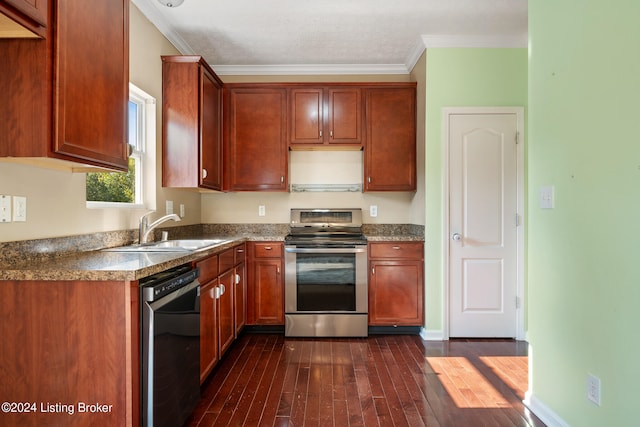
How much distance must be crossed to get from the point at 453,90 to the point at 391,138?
0.69 metres

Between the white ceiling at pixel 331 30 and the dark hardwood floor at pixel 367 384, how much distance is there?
2672 millimetres

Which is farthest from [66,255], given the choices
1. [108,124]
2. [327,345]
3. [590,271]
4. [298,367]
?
[590,271]

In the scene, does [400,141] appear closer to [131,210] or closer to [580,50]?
[580,50]

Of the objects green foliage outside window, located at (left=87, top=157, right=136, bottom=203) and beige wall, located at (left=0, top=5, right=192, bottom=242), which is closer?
beige wall, located at (left=0, top=5, right=192, bottom=242)

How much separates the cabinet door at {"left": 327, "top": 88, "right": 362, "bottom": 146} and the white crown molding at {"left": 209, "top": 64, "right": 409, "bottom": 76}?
1.20ft

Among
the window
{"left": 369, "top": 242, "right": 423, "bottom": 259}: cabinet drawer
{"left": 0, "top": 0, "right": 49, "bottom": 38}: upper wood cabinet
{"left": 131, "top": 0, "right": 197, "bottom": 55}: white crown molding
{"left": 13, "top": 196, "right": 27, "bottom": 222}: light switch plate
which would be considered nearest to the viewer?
{"left": 0, "top": 0, "right": 49, "bottom": 38}: upper wood cabinet

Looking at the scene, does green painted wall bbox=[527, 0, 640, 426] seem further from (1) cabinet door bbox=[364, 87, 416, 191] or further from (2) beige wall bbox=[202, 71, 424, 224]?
(2) beige wall bbox=[202, 71, 424, 224]

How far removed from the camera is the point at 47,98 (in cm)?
134

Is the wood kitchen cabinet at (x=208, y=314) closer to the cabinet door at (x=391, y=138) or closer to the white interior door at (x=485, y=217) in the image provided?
the cabinet door at (x=391, y=138)

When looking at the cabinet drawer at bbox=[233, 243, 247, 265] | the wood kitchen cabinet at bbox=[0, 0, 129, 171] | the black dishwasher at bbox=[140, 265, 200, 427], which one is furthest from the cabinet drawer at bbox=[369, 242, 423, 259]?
the wood kitchen cabinet at bbox=[0, 0, 129, 171]

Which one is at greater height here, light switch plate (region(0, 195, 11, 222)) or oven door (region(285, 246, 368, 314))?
light switch plate (region(0, 195, 11, 222))

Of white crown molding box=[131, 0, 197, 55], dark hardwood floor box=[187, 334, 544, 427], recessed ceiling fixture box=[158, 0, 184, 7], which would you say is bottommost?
dark hardwood floor box=[187, 334, 544, 427]

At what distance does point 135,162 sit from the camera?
Result: 2711mm

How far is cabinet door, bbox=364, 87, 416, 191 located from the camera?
11.6 ft
